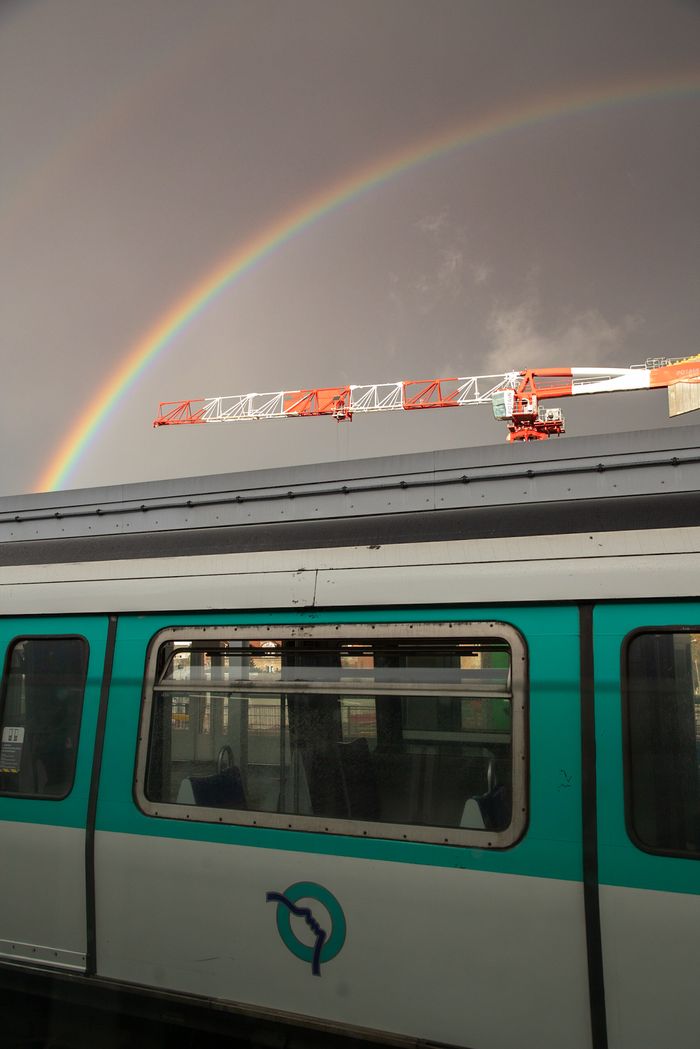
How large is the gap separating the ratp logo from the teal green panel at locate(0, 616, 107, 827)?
1.32 metres

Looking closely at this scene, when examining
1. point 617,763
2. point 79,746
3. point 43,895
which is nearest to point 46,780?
point 79,746

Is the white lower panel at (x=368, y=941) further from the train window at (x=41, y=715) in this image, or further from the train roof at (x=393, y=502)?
the train roof at (x=393, y=502)

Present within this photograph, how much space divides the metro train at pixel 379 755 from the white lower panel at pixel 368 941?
1 cm

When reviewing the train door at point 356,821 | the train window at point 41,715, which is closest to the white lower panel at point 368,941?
the train door at point 356,821

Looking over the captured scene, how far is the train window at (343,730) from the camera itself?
11.3 ft

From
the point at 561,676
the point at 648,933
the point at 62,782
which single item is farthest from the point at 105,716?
the point at 648,933

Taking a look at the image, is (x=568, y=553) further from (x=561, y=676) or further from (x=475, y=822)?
(x=475, y=822)

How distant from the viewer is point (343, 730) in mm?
3729

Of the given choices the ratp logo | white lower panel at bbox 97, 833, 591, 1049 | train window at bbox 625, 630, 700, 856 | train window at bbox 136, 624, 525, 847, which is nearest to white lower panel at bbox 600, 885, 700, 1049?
white lower panel at bbox 97, 833, 591, 1049

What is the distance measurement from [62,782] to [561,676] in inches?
115

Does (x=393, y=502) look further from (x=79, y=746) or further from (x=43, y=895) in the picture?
(x=43, y=895)

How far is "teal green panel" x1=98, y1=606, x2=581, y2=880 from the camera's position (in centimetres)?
318

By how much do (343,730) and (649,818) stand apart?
145 cm

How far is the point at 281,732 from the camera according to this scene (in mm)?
3852
